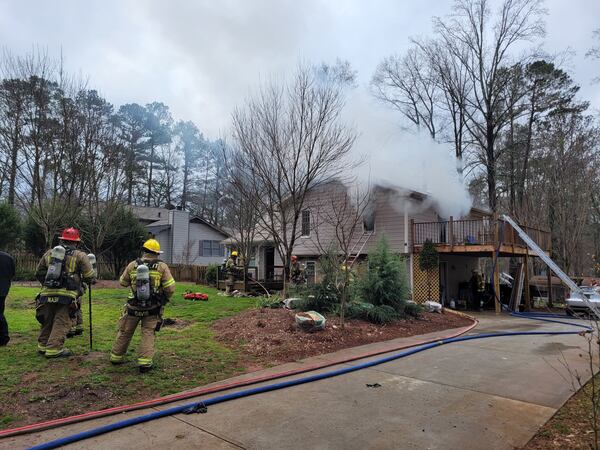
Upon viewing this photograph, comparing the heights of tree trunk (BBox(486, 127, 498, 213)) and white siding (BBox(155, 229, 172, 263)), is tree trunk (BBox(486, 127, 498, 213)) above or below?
above

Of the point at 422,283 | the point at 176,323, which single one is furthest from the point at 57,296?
the point at 422,283

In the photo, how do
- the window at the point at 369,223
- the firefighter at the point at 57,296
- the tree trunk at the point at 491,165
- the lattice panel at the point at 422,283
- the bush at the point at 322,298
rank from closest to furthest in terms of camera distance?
the firefighter at the point at 57,296, the bush at the point at 322,298, the lattice panel at the point at 422,283, the window at the point at 369,223, the tree trunk at the point at 491,165

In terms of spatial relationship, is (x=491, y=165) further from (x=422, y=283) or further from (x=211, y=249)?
(x=211, y=249)

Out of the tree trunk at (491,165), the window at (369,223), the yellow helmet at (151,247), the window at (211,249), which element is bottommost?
the yellow helmet at (151,247)

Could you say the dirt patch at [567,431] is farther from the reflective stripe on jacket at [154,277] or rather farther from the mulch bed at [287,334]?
the reflective stripe on jacket at [154,277]

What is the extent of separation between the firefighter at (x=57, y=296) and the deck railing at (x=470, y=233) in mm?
13785

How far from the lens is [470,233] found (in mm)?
16859

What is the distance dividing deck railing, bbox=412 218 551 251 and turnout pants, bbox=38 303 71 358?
45.9 ft

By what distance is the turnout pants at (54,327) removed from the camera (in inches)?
217

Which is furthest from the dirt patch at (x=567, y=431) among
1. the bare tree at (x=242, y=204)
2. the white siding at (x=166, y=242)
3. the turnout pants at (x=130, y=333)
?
the white siding at (x=166, y=242)

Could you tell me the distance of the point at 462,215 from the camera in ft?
63.8

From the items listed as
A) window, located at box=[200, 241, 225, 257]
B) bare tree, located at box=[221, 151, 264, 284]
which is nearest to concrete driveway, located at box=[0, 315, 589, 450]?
bare tree, located at box=[221, 151, 264, 284]

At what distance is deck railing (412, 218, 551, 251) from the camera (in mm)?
15820

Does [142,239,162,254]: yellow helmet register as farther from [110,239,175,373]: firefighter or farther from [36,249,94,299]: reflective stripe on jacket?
[36,249,94,299]: reflective stripe on jacket
